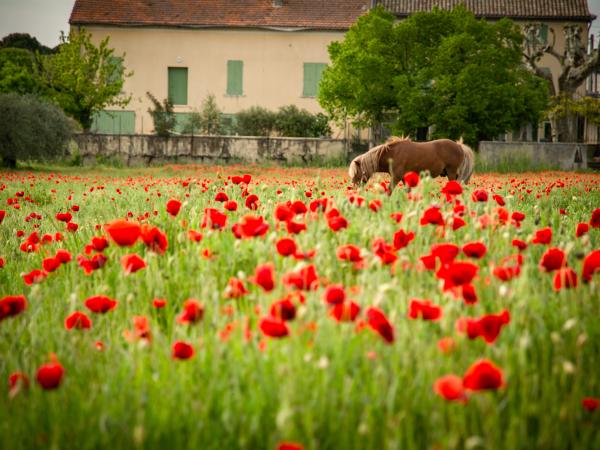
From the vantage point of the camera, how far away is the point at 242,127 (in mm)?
27922

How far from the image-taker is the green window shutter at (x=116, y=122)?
35.3 meters

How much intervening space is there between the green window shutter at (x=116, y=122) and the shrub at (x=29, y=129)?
14072 mm

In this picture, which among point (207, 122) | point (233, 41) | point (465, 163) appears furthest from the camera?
point (233, 41)

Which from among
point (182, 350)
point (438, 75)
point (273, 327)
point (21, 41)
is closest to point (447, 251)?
point (273, 327)

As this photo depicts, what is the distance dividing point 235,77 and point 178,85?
3.07m

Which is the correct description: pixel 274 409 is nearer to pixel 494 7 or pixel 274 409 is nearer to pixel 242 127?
pixel 242 127

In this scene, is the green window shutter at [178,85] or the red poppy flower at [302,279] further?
the green window shutter at [178,85]

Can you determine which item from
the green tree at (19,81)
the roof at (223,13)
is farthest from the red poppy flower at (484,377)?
the roof at (223,13)

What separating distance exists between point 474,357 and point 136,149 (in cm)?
2283

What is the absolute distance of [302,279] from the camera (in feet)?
6.94

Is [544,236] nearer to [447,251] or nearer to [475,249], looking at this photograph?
[475,249]

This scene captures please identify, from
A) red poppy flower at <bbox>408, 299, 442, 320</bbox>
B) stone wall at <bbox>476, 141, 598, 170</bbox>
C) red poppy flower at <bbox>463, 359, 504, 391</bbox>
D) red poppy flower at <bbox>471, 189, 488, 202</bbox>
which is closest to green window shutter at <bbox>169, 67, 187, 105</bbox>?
stone wall at <bbox>476, 141, 598, 170</bbox>

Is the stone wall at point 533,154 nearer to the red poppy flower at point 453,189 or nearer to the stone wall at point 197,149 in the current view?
the stone wall at point 197,149

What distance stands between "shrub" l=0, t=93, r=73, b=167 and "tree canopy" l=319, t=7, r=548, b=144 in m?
9.39
